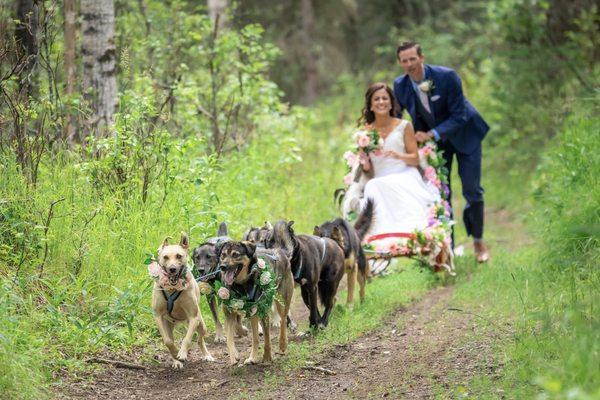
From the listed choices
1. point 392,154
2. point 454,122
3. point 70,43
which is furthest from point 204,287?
point 454,122

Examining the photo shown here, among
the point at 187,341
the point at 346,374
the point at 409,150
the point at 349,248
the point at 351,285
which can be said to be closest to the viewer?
the point at 346,374

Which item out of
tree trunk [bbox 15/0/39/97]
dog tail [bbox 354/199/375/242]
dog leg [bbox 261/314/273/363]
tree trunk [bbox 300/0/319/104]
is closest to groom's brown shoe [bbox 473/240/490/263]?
dog tail [bbox 354/199/375/242]

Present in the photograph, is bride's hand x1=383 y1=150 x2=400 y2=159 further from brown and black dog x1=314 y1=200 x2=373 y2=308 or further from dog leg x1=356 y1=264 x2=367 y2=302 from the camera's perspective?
dog leg x1=356 y1=264 x2=367 y2=302

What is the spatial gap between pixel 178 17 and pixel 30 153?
632cm

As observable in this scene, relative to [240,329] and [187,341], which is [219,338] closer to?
[240,329]

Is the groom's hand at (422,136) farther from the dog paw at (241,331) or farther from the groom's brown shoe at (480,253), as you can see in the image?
the dog paw at (241,331)

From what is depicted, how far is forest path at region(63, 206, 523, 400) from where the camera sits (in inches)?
251

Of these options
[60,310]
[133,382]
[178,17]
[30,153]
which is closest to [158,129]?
[30,153]

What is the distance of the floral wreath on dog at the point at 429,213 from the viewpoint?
10.3 m

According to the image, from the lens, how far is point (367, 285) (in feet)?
35.1

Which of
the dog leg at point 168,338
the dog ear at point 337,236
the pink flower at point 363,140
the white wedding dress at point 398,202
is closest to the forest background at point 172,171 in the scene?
the dog leg at point 168,338

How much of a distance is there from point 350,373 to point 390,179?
13.7ft

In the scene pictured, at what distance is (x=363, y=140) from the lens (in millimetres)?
10867

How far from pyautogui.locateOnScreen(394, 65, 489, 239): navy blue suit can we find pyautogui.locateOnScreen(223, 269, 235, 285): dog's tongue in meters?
4.72
